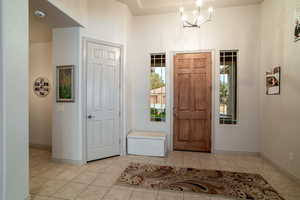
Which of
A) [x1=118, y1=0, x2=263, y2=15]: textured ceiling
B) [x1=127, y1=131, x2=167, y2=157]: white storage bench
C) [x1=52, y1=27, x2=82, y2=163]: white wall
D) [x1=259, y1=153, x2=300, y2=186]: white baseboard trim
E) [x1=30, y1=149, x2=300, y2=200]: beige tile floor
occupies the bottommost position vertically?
[x1=30, y1=149, x2=300, y2=200]: beige tile floor

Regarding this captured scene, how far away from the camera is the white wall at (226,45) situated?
3643mm

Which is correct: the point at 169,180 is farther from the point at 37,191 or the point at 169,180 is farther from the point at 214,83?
the point at 214,83

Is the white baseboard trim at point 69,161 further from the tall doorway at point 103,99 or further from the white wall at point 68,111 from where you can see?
the tall doorway at point 103,99

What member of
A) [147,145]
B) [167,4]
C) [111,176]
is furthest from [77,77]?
[167,4]

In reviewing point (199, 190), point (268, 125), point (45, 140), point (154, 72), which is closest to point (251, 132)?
point (268, 125)

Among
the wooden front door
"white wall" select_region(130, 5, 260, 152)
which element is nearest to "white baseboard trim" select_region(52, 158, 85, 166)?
"white wall" select_region(130, 5, 260, 152)

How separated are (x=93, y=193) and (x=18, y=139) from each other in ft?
3.96

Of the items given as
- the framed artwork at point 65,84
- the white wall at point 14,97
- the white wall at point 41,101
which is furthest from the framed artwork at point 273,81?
the white wall at point 41,101

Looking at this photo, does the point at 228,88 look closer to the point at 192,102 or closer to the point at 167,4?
the point at 192,102

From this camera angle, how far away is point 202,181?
2543 millimetres

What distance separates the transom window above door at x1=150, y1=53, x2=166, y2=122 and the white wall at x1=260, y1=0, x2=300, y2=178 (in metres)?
2.23

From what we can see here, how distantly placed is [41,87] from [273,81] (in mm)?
5362

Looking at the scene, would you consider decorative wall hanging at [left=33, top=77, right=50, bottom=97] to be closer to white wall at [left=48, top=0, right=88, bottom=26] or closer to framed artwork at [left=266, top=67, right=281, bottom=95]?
white wall at [left=48, top=0, right=88, bottom=26]

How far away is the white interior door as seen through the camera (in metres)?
3.24
